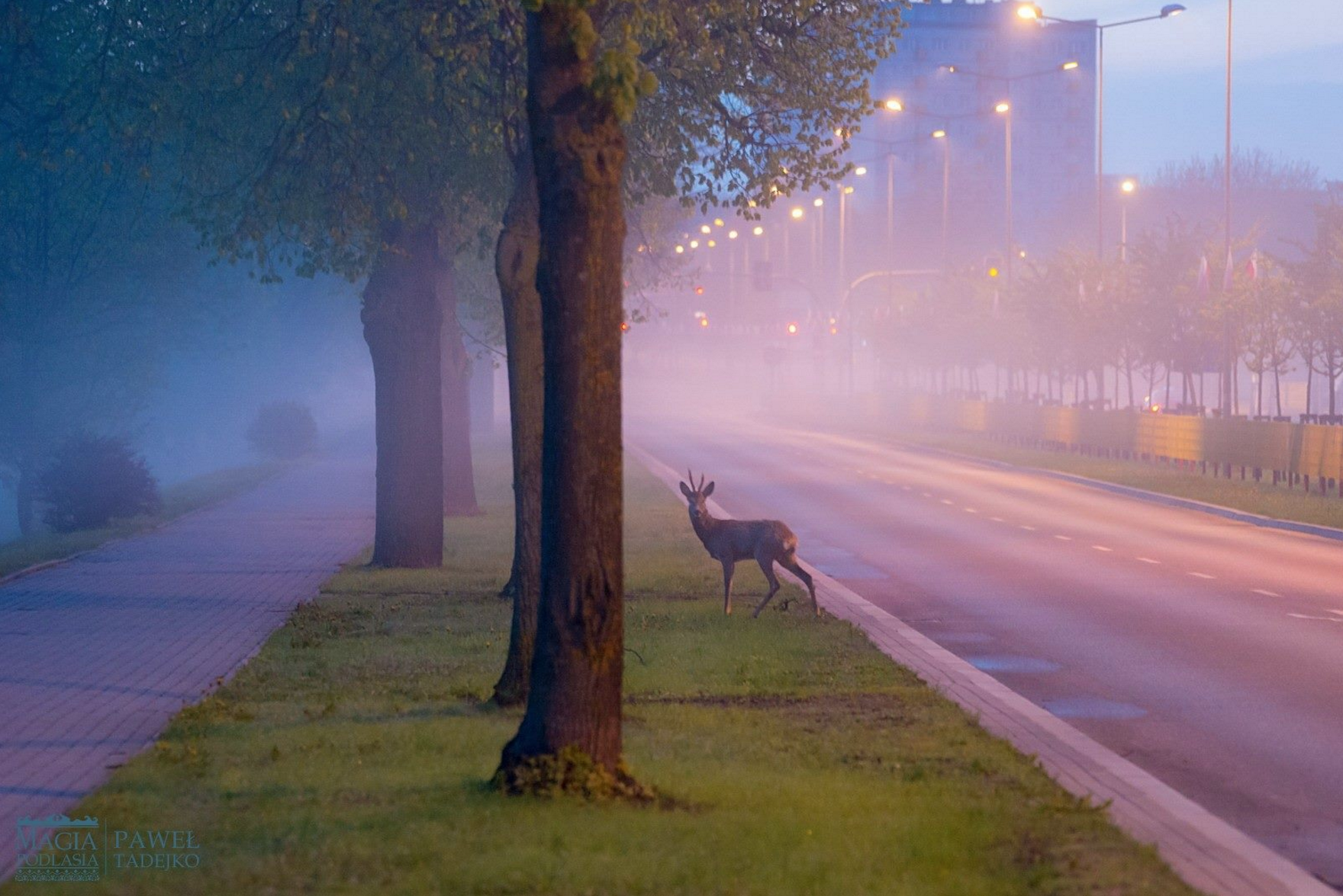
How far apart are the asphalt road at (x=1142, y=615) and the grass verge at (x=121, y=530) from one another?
1070 centimetres

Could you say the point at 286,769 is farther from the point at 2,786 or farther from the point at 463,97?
the point at 463,97

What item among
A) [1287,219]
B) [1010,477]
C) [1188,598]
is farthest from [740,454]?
[1287,219]

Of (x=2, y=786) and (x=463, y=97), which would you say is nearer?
(x=2, y=786)

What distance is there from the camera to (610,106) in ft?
26.3

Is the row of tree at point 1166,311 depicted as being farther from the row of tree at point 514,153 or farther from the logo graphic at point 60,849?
the logo graphic at point 60,849

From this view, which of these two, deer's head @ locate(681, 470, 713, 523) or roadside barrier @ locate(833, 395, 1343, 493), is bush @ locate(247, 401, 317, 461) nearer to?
roadside barrier @ locate(833, 395, 1343, 493)

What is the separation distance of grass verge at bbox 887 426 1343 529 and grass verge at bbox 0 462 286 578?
19.7 meters

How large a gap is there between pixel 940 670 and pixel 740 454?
40825mm

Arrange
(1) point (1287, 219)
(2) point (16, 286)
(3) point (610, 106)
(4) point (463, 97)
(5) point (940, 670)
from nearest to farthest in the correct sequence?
1. (3) point (610, 106)
2. (5) point (940, 670)
3. (4) point (463, 97)
4. (2) point (16, 286)
5. (1) point (1287, 219)

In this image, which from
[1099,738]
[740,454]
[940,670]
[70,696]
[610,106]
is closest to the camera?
[610,106]

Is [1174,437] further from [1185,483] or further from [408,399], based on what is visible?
[408,399]

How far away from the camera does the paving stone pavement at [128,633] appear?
30.1 ft

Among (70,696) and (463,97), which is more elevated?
(463,97)

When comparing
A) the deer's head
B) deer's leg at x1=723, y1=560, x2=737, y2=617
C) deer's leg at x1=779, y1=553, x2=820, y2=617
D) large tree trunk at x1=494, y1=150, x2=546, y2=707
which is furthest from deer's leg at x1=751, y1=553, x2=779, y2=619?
large tree trunk at x1=494, y1=150, x2=546, y2=707
